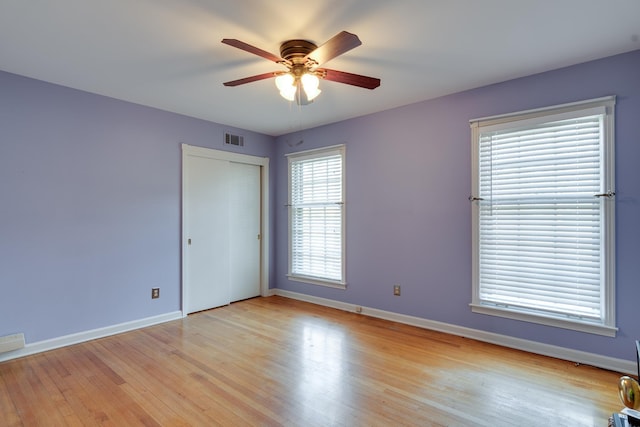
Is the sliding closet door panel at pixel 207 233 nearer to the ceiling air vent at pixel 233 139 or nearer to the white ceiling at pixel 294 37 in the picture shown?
the ceiling air vent at pixel 233 139

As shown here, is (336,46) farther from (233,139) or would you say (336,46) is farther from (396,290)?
(233,139)

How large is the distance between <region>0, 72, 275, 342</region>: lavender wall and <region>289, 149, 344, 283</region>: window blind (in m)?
1.73

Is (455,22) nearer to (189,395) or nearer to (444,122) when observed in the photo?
(444,122)

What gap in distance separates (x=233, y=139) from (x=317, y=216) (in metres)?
1.69

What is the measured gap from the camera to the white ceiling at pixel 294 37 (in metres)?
2.04

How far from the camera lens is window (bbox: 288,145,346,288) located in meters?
4.51

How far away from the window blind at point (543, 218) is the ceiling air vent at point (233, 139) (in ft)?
10.7

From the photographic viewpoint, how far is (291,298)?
198 inches

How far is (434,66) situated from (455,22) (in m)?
0.66

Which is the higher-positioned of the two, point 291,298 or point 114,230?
point 114,230

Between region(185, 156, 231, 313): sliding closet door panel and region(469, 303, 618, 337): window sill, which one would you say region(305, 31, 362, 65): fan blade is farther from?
region(469, 303, 618, 337): window sill

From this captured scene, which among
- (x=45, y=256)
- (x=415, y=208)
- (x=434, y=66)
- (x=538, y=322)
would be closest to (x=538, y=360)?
(x=538, y=322)

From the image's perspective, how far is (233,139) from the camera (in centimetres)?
475

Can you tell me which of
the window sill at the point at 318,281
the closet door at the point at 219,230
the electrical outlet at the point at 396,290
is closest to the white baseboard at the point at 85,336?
the closet door at the point at 219,230
